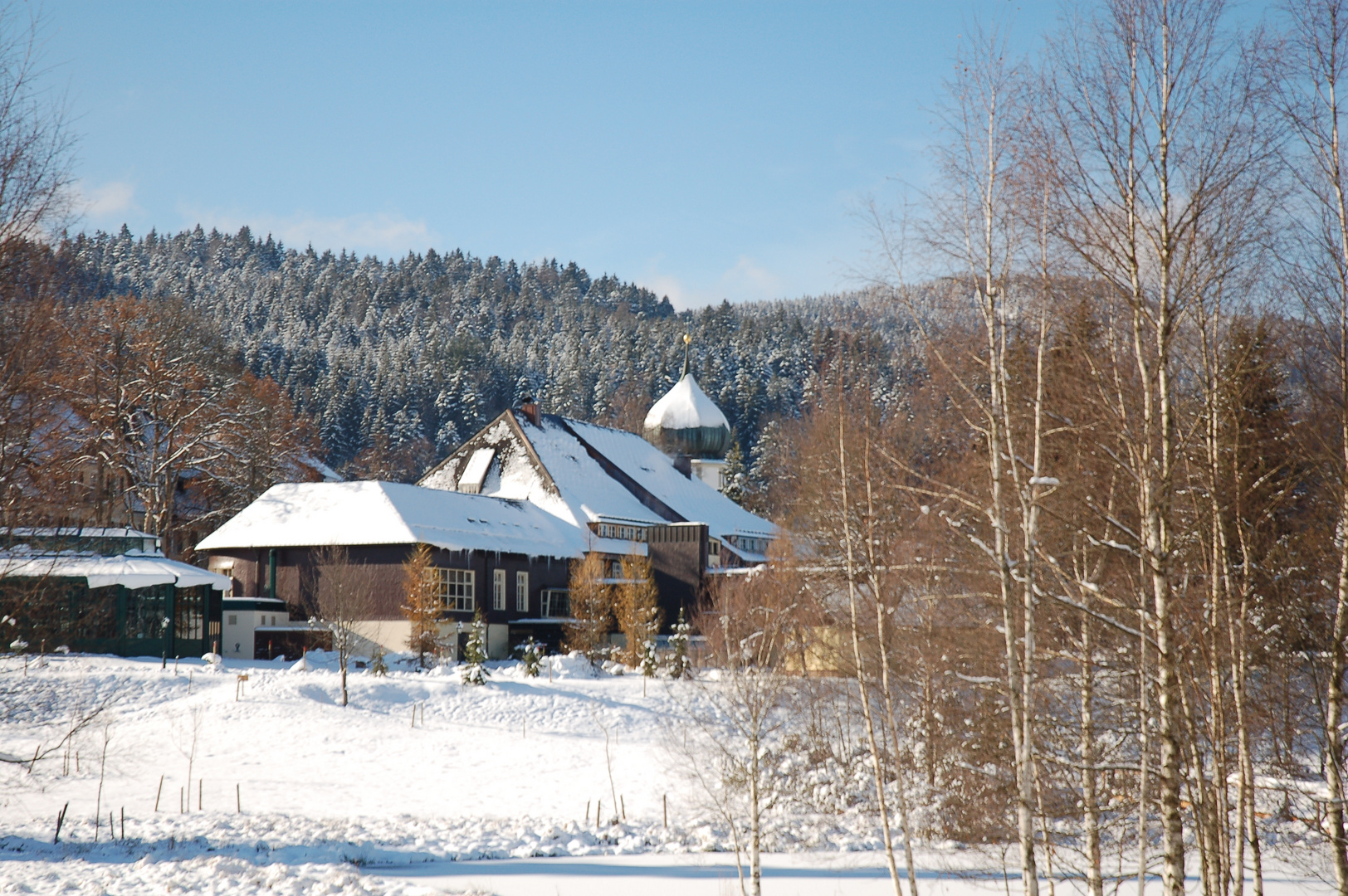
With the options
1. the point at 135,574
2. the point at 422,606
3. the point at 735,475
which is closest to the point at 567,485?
the point at 422,606

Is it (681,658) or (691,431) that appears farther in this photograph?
(691,431)

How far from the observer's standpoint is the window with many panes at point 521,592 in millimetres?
41375

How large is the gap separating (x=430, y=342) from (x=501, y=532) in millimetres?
75973

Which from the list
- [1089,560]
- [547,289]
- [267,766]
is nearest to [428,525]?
[267,766]

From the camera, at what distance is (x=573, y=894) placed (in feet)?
53.4

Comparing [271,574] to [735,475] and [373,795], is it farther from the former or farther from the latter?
[735,475]

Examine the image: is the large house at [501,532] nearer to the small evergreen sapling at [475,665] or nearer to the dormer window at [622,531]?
the dormer window at [622,531]

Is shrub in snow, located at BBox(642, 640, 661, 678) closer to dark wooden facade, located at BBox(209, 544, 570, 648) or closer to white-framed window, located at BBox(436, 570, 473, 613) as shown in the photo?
dark wooden facade, located at BBox(209, 544, 570, 648)

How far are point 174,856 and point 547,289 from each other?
15173 centimetres

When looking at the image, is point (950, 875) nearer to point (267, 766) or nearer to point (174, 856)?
point (174, 856)

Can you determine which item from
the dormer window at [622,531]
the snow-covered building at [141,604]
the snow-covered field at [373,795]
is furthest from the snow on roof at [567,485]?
the snow-covered building at [141,604]

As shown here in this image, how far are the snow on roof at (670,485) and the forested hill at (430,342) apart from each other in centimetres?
1727

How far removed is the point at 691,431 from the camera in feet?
194

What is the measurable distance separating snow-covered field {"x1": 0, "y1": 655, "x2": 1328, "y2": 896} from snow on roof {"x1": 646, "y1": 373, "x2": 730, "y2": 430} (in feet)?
89.2
